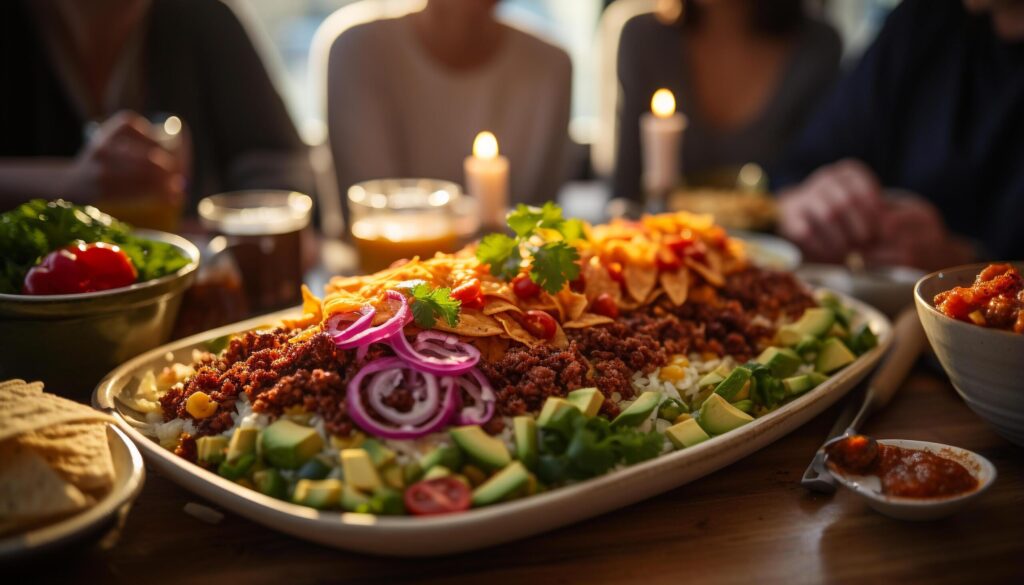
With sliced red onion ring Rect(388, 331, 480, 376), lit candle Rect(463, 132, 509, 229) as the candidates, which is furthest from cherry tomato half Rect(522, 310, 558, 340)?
lit candle Rect(463, 132, 509, 229)

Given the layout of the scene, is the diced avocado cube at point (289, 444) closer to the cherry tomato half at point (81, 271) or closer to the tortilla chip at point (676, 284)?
the cherry tomato half at point (81, 271)

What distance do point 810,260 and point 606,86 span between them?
98.8 inches

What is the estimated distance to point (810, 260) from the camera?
10.1 feet

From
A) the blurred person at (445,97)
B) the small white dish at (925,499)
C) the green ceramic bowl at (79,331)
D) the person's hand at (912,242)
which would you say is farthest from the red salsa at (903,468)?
the blurred person at (445,97)

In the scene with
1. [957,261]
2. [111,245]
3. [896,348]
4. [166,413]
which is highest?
[111,245]

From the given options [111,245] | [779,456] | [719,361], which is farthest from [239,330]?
[779,456]

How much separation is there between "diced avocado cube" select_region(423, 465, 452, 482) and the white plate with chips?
44cm

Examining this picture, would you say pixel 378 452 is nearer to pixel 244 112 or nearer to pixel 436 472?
pixel 436 472

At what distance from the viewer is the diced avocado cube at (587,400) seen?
1.36 metres

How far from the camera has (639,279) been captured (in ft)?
6.11

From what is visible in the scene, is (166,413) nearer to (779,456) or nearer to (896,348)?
(779,456)

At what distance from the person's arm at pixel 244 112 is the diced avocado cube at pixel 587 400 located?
3.04 meters

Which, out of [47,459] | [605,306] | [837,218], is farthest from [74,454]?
[837,218]

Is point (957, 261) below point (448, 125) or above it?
below
